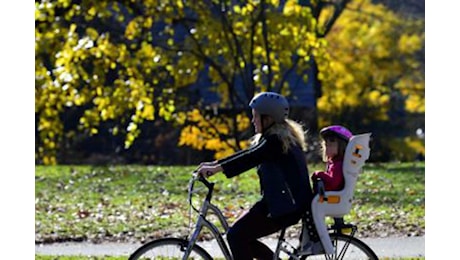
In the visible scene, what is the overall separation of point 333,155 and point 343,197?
0.34m

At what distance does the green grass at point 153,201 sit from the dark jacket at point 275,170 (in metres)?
4.48

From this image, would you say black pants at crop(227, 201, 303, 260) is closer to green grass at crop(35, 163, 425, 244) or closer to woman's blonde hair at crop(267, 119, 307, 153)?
woman's blonde hair at crop(267, 119, 307, 153)

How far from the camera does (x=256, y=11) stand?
62.6 feet

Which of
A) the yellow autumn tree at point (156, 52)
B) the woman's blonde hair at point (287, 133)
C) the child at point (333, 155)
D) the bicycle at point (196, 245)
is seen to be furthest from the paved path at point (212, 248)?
the yellow autumn tree at point (156, 52)

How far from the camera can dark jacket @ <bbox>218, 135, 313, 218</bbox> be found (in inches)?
274

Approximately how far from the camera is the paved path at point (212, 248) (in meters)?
10.1

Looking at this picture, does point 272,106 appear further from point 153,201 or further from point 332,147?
point 153,201

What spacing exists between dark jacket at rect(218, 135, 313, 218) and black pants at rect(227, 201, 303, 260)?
74mm

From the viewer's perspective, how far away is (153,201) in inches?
566

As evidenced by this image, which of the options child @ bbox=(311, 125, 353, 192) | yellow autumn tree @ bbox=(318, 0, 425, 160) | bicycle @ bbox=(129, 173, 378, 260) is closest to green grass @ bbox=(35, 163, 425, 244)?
child @ bbox=(311, 125, 353, 192)

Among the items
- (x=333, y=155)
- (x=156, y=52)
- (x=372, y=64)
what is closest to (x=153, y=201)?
(x=156, y=52)

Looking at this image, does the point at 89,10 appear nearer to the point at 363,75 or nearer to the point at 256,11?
the point at 256,11
